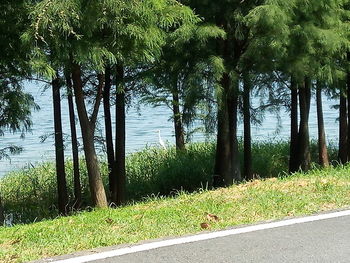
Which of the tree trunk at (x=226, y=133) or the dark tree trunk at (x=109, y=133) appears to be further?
the dark tree trunk at (x=109, y=133)

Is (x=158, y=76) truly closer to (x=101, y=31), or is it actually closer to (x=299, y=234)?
(x=101, y=31)

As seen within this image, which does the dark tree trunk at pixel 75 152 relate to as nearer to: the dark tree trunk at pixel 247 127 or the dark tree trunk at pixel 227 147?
the dark tree trunk at pixel 227 147

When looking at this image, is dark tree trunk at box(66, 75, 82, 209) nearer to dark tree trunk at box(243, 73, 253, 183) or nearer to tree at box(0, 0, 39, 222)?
tree at box(0, 0, 39, 222)

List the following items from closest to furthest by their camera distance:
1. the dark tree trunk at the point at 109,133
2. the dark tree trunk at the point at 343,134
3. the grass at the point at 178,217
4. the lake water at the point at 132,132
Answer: the grass at the point at 178,217 → the dark tree trunk at the point at 109,133 → the dark tree trunk at the point at 343,134 → the lake water at the point at 132,132

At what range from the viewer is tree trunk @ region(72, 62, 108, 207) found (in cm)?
947

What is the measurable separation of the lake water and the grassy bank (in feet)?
2.02

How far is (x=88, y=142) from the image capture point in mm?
9648

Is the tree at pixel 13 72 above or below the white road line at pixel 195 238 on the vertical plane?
above

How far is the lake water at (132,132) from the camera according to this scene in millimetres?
16572

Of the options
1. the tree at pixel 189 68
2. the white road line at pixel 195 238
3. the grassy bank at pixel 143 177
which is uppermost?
the tree at pixel 189 68

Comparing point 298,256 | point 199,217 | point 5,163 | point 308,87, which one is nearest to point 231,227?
point 199,217

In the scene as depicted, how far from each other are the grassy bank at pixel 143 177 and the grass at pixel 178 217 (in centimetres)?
541

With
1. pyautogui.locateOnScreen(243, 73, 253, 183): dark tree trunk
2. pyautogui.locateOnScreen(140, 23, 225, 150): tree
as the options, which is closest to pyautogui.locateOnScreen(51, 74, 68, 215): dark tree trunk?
pyautogui.locateOnScreen(140, 23, 225, 150): tree

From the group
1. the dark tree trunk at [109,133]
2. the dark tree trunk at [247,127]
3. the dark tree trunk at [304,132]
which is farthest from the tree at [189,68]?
the dark tree trunk at [304,132]
